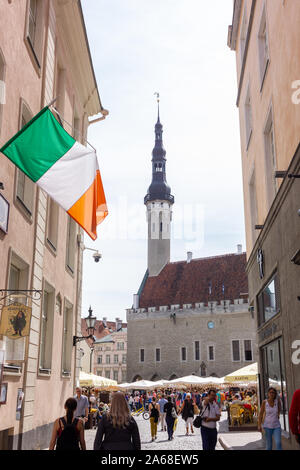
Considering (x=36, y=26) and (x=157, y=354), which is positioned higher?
(x=36, y=26)

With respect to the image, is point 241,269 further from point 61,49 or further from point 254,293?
point 61,49

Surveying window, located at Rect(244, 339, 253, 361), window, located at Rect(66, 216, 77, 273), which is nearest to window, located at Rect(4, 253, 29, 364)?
window, located at Rect(66, 216, 77, 273)

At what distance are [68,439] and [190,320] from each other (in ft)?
186

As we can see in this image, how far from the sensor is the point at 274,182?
13.4m

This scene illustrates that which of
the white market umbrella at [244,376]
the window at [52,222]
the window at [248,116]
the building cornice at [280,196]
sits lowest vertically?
the white market umbrella at [244,376]

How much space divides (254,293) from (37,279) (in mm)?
7678

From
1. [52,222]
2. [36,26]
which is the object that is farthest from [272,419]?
[36,26]

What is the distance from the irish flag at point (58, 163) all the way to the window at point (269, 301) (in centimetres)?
529

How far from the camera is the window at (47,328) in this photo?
42.3 ft

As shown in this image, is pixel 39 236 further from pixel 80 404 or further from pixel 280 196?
pixel 280 196

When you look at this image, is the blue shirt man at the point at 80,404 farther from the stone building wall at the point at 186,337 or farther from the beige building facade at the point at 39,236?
the stone building wall at the point at 186,337

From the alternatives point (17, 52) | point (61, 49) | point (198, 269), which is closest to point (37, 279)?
point (17, 52)

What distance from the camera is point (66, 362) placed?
15633 millimetres

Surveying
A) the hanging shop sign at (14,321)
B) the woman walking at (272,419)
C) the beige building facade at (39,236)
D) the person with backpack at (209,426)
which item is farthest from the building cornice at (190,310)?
the hanging shop sign at (14,321)
